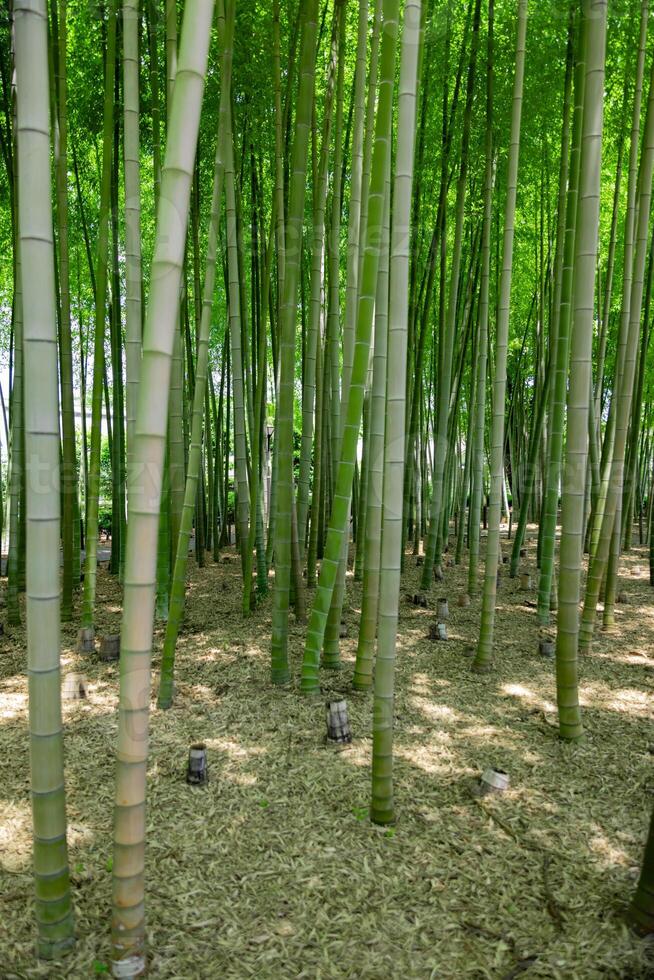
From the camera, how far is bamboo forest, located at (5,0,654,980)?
3.88 ft

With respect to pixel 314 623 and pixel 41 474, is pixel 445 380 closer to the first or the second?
pixel 314 623

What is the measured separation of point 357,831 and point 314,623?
0.79 metres

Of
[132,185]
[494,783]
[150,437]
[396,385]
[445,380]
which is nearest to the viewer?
[150,437]

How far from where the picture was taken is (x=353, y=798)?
1896 millimetres

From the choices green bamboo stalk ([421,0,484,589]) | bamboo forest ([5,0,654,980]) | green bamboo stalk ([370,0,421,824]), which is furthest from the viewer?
green bamboo stalk ([421,0,484,589])

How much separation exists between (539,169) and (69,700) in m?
4.49

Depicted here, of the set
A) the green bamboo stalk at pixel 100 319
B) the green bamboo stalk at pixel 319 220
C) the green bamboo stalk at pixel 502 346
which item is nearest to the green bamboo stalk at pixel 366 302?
the green bamboo stalk at pixel 502 346

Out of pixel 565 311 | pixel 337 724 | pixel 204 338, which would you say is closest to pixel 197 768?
pixel 337 724

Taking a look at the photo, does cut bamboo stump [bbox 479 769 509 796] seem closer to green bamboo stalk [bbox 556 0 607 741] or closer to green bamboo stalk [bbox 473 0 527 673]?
green bamboo stalk [bbox 556 0 607 741]

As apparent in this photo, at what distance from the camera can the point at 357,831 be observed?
176cm

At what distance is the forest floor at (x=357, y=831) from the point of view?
1.35m

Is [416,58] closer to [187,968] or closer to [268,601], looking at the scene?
[187,968]

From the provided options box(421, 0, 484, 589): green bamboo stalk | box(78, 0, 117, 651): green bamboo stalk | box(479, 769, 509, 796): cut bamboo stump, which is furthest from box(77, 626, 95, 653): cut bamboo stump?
box(421, 0, 484, 589): green bamboo stalk

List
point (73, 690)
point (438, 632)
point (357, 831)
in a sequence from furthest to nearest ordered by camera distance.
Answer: point (438, 632), point (73, 690), point (357, 831)
